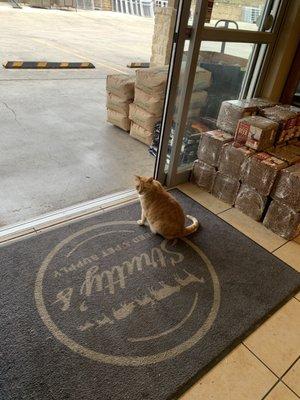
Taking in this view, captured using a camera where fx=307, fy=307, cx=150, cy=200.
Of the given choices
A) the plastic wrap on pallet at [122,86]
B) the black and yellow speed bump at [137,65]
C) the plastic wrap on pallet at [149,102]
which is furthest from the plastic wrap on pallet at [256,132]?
the black and yellow speed bump at [137,65]

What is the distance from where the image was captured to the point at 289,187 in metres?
1.91

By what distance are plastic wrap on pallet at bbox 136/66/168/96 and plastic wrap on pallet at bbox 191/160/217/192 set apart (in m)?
0.83

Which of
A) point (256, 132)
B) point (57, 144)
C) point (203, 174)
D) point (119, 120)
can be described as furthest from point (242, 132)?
point (57, 144)

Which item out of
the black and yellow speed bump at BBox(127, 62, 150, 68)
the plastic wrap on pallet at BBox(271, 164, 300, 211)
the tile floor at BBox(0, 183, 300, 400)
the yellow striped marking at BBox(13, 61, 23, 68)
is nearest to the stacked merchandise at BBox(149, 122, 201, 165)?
the plastic wrap on pallet at BBox(271, 164, 300, 211)

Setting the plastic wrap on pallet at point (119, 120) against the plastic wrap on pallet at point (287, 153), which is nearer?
the plastic wrap on pallet at point (287, 153)

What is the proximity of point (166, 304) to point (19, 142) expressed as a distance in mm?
2175

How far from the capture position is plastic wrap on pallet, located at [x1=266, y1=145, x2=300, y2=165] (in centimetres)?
208

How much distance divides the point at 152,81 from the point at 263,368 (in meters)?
2.41

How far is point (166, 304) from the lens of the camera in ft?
5.02

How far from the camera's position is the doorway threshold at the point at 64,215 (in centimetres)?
183

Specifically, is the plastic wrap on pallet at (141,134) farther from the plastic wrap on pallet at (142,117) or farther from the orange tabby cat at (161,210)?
the orange tabby cat at (161,210)

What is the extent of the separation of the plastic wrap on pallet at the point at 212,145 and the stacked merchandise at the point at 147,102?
0.75 meters

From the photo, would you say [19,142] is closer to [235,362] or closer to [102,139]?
[102,139]

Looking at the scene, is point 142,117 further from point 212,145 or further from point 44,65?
point 44,65
